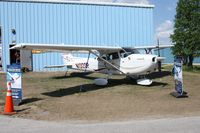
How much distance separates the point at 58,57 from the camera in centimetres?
2984

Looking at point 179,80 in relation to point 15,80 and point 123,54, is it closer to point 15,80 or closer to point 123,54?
point 123,54

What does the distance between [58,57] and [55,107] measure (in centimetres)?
1743

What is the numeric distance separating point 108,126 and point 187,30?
2134cm

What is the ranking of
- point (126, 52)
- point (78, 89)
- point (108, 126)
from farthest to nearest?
1. point (126, 52)
2. point (78, 89)
3. point (108, 126)

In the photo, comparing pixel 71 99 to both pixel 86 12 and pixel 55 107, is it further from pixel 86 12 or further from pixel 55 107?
pixel 86 12

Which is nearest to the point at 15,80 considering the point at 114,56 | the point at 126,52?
the point at 126,52

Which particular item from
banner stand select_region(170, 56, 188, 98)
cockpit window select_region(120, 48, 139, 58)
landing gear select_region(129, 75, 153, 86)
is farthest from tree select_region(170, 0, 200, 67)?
banner stand select_region(170, 56, 188, 98)

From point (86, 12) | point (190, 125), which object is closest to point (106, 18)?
point (86, 12)

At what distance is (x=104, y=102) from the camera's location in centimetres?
1369

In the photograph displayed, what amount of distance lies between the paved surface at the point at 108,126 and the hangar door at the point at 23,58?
1918cm

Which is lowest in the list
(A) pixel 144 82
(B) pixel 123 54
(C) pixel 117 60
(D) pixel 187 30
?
(A) pixel 144 82

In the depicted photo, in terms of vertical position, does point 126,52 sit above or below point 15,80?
above

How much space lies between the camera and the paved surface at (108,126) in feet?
28.1

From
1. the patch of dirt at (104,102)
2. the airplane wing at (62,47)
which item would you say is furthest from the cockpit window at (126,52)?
the patch of dirt at (104,102)
